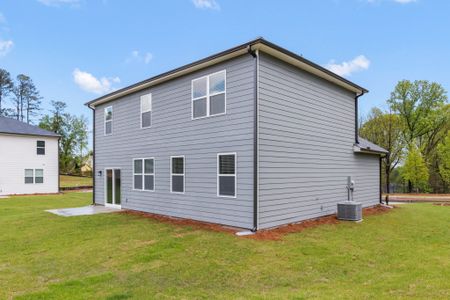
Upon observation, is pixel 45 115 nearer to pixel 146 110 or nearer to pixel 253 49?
pixel 146 110

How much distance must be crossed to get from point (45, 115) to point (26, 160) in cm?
2341

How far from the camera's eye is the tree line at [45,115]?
40.5m

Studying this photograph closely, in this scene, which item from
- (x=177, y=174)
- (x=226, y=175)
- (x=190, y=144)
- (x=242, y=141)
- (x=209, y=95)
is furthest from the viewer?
(x=177, y=174)

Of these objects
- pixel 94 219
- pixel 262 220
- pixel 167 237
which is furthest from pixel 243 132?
pixel 94 219

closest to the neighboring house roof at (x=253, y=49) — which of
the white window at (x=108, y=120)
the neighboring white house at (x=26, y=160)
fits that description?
the white window at (x=108, y=120)

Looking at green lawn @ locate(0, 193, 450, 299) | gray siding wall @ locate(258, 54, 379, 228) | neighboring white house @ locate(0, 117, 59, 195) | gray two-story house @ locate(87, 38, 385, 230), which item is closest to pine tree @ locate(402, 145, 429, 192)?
gray two-story house @ locate(87, 38, 385, 230)

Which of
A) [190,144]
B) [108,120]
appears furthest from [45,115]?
[190,144]

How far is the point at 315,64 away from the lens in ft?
29.1

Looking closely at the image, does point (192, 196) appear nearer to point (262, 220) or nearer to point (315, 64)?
point (262, 220)

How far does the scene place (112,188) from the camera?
42.4 feet

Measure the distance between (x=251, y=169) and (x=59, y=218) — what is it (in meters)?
7.06

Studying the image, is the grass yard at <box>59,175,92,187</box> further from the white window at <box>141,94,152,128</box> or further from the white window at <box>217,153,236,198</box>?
the white window at <box>217,153,236,198</box>

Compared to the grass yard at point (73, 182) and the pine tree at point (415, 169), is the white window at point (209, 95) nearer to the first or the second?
the pine tree at point (415, 169)

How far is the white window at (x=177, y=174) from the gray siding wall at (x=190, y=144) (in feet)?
0.72
